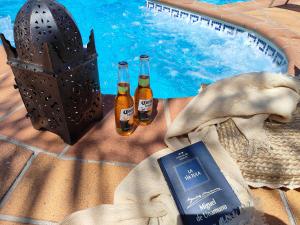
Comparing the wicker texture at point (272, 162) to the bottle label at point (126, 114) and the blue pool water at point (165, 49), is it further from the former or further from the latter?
the blue pool water at point (165, 49)

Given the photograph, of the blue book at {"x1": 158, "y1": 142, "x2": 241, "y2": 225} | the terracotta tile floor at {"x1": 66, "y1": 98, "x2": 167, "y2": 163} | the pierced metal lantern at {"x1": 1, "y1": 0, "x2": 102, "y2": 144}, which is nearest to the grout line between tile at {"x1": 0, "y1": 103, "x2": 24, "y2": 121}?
the pierced metal lantern at {"x1": 1, "y1": 0, "x2": 102, "y2": 144}

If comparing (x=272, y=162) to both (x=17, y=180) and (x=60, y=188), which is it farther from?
(x=17, y=180)

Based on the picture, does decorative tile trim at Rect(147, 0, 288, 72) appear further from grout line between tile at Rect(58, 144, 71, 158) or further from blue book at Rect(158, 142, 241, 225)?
grout line between tile at Rect(58, 144, 71, 158)

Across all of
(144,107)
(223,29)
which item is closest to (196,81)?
(223,29)

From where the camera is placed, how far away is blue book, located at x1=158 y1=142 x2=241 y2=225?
78 centimetres

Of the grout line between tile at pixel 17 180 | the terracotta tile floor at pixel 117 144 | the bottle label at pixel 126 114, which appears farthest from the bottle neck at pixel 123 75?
the grout line between tile at pixel 17 180

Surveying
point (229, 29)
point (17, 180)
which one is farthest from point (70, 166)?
point (229, 29)

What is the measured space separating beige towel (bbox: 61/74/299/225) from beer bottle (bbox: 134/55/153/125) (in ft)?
0.61

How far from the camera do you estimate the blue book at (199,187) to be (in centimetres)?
78

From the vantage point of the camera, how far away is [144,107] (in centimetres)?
125

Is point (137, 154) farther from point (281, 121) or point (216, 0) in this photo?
point (216, 0)

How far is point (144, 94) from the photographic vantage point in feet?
4.02

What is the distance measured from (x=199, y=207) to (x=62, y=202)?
A: 53cm

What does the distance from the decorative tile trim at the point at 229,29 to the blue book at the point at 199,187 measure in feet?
5.77
